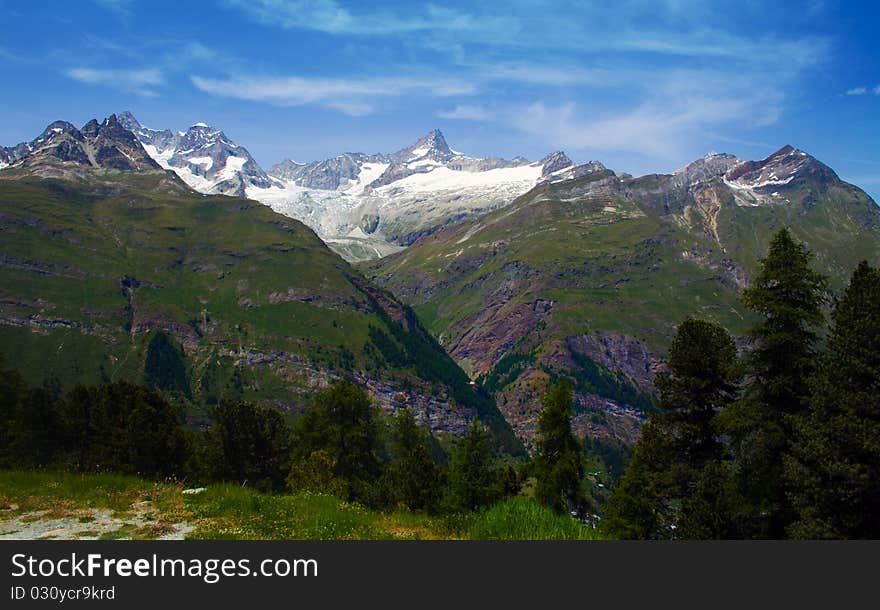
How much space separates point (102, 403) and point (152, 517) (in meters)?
65.8

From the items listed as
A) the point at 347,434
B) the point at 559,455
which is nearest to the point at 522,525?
the point at 559,455

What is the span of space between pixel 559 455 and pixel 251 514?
125 feet

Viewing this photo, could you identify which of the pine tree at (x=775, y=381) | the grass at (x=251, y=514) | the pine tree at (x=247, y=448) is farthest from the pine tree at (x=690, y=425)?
the pine tree at (x=247, y=448)

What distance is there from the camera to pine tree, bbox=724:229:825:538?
31094mm

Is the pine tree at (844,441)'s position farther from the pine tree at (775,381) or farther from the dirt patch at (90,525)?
the dirt patch at (90,525)

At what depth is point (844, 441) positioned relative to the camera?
83.3 feet

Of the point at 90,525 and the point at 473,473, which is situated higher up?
the point at 90,525

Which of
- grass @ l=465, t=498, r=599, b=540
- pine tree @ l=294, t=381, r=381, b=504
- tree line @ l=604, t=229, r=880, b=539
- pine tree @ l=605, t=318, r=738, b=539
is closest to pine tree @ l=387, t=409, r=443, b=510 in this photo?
pine tree @ l=294, t=381, r=381, b=504

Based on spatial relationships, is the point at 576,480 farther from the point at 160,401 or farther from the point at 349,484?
the point at 160,401

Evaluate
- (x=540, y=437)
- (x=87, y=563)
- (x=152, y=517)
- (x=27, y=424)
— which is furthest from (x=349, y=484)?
(x=87, y=563)

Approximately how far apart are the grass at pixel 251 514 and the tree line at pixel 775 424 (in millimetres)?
15181

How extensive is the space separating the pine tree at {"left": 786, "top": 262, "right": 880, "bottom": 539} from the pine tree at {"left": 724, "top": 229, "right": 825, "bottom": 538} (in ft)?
8.02

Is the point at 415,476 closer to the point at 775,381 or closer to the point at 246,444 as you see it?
the point at 246,444

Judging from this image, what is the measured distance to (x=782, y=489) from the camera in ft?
102
